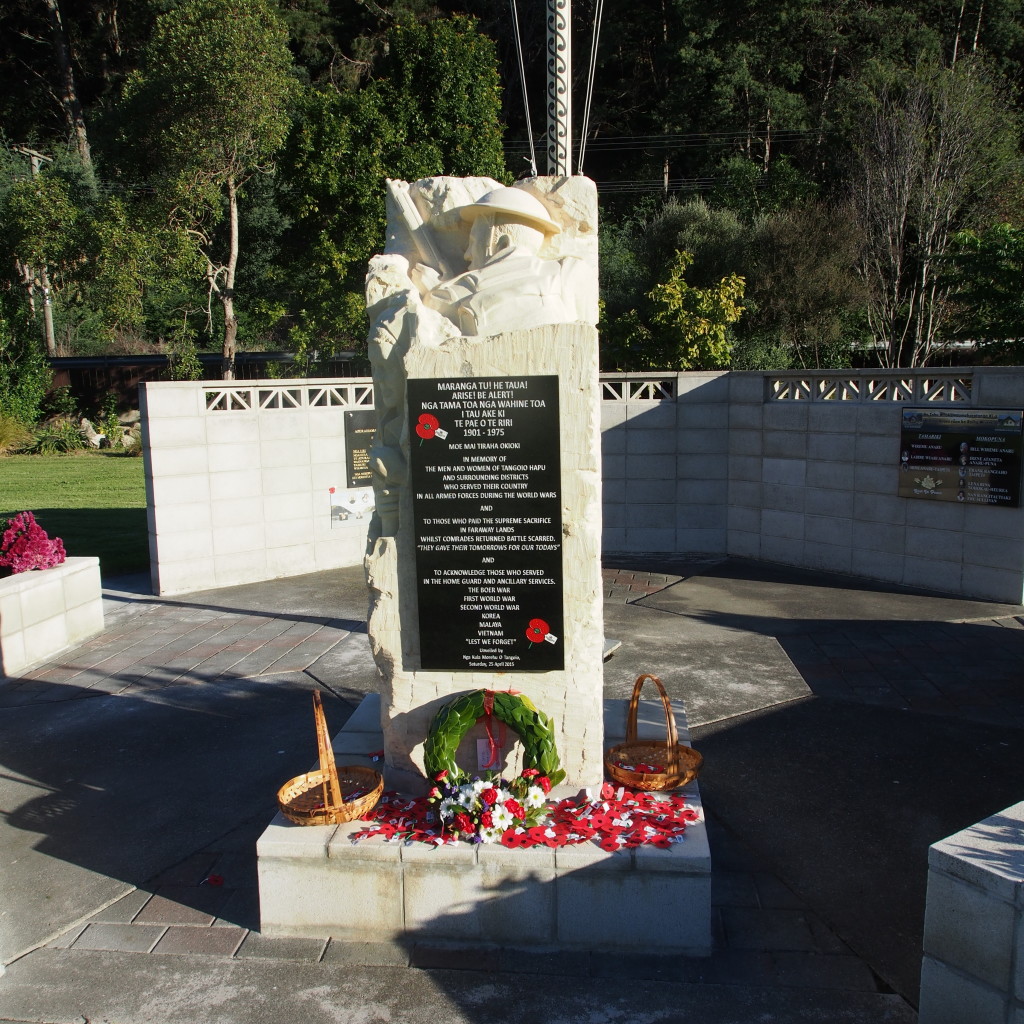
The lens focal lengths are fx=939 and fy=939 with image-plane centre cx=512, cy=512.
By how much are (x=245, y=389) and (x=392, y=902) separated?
23.8 feet

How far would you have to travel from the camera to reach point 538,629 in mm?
4363

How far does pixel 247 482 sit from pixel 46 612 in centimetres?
276

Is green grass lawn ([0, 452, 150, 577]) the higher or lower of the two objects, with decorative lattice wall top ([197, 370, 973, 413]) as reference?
lower

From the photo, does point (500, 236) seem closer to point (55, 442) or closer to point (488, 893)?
point (488, 893)

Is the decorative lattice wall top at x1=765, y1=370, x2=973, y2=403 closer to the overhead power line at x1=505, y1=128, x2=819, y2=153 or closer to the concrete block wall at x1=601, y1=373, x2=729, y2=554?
the concrete block wall at x1=601, y1=373, x2=729, y2=554

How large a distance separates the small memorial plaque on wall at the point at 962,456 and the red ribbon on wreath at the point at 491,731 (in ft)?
21.0

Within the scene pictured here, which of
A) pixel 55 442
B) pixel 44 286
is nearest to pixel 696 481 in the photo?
pixel 55 442

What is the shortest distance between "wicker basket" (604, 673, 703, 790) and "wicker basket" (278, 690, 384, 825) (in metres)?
1.14

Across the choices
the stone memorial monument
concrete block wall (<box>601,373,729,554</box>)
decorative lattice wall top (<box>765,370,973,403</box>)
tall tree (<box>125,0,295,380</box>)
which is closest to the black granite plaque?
concrete block wall (<box>601,373,729,554</box>)

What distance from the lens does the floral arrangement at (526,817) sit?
3.96m

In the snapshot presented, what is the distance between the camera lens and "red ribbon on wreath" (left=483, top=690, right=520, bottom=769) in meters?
4.27

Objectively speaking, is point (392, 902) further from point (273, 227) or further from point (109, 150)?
point (273, 227)

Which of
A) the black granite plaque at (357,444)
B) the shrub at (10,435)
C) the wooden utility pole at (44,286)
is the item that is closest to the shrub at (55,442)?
the shrub at (10,435)

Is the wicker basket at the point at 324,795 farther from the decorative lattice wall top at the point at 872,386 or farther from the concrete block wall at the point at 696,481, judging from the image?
the decorative lattice wall top at the point at 872,386
